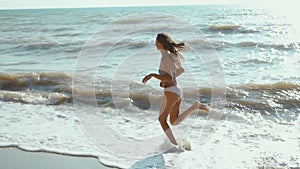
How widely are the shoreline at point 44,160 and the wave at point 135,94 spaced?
10.1 feet

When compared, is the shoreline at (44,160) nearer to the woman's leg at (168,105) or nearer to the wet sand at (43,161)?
the wet sand at (43,161)

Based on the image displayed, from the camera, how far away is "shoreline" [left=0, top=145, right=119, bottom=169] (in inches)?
191

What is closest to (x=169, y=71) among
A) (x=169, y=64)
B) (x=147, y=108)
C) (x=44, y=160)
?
(x=169, y=64)

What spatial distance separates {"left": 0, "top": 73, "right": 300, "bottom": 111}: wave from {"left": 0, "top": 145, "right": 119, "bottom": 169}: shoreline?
3084mm

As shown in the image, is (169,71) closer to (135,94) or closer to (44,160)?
(44,160)

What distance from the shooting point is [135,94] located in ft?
29.7

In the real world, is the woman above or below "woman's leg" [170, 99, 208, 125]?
above

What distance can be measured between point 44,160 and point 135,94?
4.18 metres

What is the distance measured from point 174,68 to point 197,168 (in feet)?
4.17

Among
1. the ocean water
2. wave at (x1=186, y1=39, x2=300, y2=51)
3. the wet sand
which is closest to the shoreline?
the wet sand

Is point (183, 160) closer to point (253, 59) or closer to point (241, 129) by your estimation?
point (241, 129)

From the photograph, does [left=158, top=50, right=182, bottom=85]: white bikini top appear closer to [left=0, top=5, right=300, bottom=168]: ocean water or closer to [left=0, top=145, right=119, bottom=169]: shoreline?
[left=0, top=5, right=300, bottom=168]: ocean water

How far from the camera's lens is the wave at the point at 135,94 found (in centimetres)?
818

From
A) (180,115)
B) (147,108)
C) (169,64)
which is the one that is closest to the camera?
(169,64)
